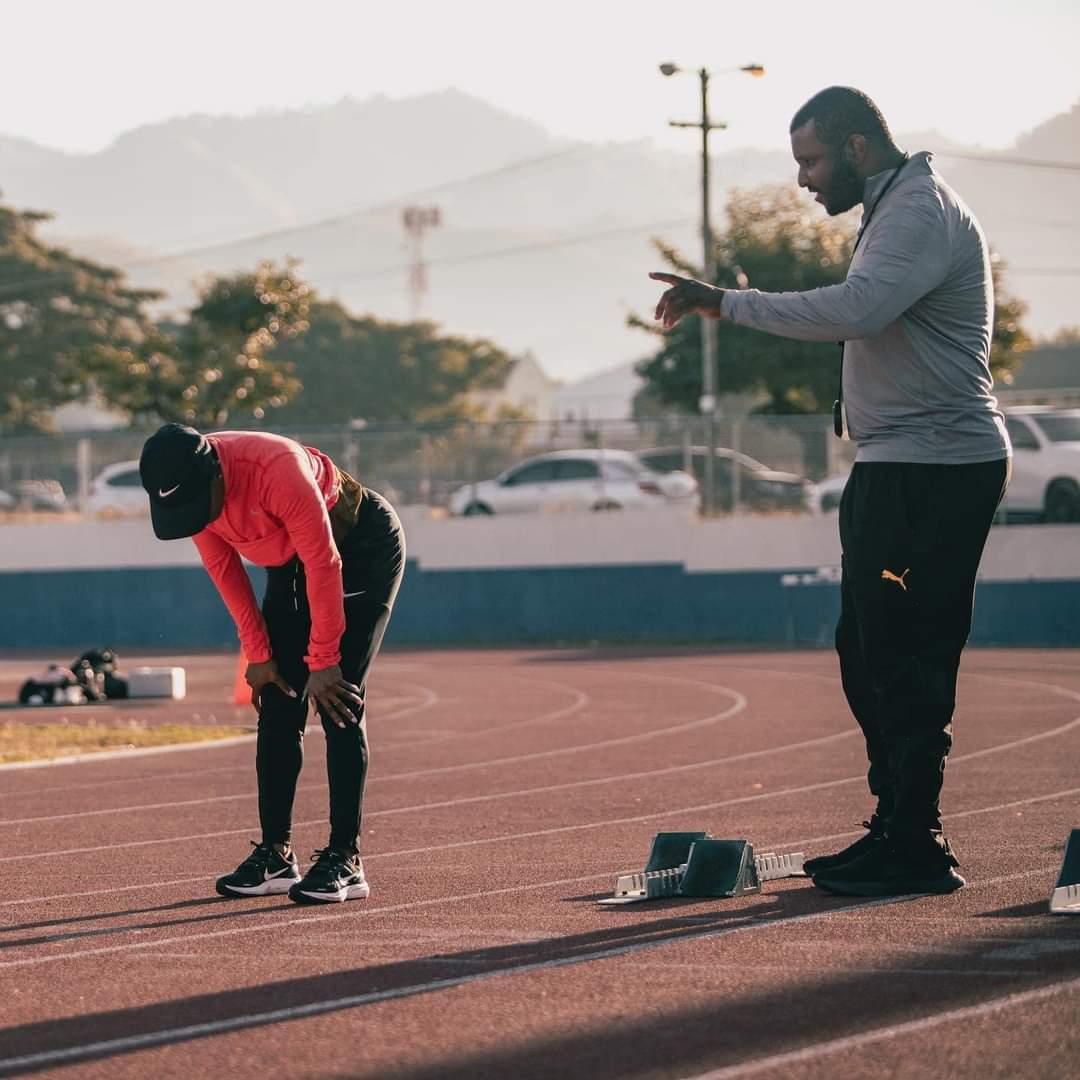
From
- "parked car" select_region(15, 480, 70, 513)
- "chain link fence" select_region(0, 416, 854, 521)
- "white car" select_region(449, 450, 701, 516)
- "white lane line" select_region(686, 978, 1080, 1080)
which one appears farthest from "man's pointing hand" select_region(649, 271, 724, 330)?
"parked car" select_region(15, 480, 70, 513)

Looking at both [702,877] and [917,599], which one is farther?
[702,877]

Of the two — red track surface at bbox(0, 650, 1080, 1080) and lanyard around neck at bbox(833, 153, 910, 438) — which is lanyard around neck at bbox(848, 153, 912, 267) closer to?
lanyard around neck at bbox(833, 153, 910, 438)

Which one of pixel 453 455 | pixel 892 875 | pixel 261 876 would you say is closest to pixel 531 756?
A: pixel 261 876

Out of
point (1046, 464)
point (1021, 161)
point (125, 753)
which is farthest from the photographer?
point (1021, 161)

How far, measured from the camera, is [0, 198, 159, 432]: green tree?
79.8 metres

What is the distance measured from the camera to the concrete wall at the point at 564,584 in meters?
32.8

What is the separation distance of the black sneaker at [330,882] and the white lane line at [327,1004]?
2.52 feet

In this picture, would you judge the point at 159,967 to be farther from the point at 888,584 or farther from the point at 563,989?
the point at 888,584

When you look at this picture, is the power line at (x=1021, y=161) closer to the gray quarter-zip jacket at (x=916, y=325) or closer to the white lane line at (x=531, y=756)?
the white lane line at (x=531, y=756)

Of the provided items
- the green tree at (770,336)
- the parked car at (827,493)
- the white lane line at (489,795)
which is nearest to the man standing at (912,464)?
the white lane line at (489,795)

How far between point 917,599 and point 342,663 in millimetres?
1937

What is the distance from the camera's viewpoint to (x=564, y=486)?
36.8 metres

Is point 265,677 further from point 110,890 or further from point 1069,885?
point 1069,885

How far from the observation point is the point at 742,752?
14.2 m
